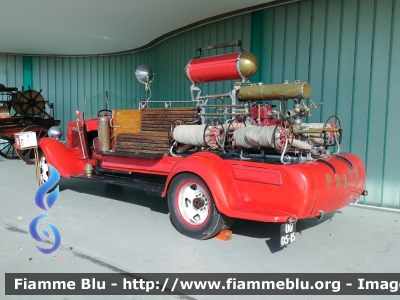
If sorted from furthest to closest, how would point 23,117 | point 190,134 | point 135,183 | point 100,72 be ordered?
point 100,72
point 23,117
point 135,183
point 190,134

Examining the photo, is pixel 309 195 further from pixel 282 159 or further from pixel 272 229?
pixel 272 229

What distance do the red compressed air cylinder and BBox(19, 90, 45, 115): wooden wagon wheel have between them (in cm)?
785

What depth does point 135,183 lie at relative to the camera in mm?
5688

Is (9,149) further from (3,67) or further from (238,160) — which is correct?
(238,160)

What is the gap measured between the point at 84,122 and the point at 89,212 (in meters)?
1.85

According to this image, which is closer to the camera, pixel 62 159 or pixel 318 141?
pixel 318 141

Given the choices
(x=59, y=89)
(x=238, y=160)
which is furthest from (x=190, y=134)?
(x=59, y=89)

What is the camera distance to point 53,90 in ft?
47.3

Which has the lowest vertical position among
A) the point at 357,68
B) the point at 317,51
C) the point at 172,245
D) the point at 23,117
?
the point at 172,245

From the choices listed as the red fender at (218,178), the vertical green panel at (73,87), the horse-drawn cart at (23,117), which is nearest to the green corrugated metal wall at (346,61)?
the red fender at (218,178)

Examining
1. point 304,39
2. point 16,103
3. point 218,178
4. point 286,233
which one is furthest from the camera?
point 16,103

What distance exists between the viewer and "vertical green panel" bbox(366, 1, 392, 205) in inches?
239

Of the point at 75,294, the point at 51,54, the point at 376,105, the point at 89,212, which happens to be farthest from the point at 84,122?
the point at 51,54

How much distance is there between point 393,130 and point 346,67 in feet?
4.12
